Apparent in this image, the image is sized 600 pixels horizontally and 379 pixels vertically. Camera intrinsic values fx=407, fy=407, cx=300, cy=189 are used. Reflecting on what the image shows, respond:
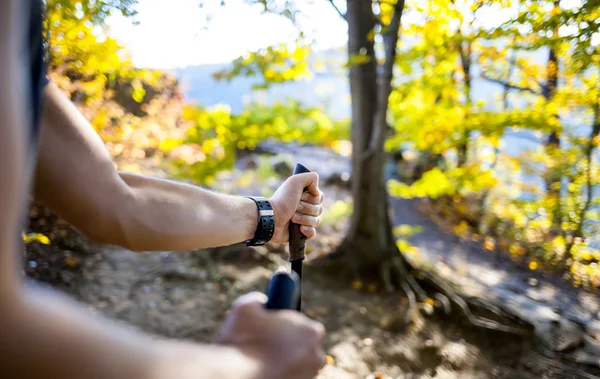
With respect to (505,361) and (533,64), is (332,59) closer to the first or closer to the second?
(533,64)

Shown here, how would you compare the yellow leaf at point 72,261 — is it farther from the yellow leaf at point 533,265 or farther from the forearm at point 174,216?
the yellow leaf at point 533,265

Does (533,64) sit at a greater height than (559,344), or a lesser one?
greater

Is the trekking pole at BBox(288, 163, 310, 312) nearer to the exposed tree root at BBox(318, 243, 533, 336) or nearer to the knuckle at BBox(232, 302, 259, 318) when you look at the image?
the knuckle at BBox(232, 302, 259, 318)

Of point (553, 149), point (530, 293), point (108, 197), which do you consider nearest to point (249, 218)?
point (108, 197)

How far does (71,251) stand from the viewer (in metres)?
3.79

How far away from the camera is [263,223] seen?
1348 millimetres

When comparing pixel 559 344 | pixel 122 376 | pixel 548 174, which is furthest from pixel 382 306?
pixel 122 376

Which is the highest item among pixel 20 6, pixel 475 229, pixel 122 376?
pixel 20 6

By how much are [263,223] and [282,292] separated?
23.7 inches

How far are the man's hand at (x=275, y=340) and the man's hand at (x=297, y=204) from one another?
0.72 m

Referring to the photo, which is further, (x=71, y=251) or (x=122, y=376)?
(x=71, y=251)

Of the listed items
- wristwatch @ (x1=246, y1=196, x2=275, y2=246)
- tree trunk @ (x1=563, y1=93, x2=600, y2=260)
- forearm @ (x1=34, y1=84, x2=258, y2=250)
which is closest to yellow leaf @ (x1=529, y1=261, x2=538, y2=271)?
tree trunk @ (x1=563, y1=93, x2=600, y2=260)

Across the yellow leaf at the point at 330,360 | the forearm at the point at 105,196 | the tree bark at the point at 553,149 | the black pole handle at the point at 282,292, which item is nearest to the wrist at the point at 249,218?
the forearm at the point at 105,196

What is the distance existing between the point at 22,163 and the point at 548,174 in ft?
13.1
